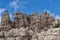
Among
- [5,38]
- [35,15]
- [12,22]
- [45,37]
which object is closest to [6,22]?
[12,22]

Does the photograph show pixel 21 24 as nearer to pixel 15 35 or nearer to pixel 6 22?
pixel 6 22

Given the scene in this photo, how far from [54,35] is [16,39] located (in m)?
12.1

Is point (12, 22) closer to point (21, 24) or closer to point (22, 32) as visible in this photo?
point (21, 24)

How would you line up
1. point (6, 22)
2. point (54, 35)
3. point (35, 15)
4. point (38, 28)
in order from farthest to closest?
point (35, 15)
point (6, 22)
point (38, 28)
point (54, 35)

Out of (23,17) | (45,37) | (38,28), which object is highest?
(23,17)

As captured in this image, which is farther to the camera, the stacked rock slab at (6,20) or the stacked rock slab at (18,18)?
the stacked rock slab at (18,18)

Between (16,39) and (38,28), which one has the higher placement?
(38,28)

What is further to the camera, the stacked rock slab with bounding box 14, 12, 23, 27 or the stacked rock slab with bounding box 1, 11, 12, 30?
the stacked rock slab with bounding box 14, 12, 23, 27

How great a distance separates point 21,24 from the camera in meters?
91.4

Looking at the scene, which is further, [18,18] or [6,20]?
[18,18]

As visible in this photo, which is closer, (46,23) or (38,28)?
(38,28)

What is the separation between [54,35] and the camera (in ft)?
124

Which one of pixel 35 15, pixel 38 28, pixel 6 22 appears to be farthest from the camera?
pixel 35 15

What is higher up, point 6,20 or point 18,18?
point 18,18
